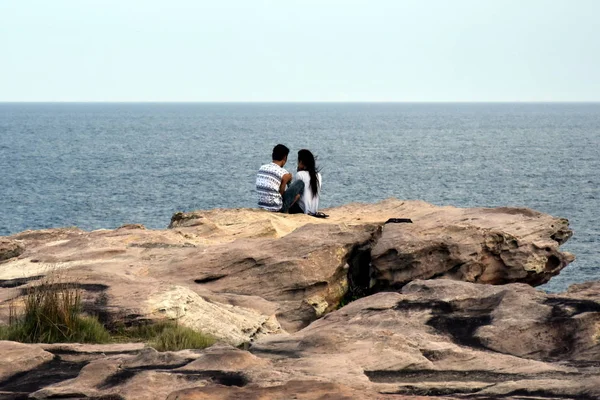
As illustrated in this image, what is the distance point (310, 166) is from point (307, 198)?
82 cm

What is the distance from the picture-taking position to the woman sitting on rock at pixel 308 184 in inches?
757

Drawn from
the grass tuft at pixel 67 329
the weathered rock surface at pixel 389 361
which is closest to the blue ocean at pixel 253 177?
the weathered rock surface at pixel 389 361

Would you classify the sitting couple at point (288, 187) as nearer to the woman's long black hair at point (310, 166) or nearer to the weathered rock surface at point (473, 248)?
the woman's long black hair at point (310, 166)

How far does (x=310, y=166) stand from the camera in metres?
19.3

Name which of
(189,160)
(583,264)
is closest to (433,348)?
(583,264)

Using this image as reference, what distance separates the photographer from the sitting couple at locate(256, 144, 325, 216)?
63.8ft

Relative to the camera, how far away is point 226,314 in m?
12.9

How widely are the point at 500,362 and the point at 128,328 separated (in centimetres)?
510

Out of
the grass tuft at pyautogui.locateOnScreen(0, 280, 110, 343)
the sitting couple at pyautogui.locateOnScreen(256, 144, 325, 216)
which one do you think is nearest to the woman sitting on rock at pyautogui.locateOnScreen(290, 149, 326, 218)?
the sitting couple at pyautogui.locateOnScreen(256, 144, 325, 216)

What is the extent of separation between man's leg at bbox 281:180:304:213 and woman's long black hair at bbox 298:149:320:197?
0.84ft

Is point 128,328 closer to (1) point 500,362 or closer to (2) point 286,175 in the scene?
(1) point 500,362

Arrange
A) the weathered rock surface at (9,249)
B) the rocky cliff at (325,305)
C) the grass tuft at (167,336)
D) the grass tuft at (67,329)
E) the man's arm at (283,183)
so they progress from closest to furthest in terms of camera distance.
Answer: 1. the rocky cliff at (325,305)
2. the grass tuft at (167,336)
3. the grass tuft at (67,329)
4. the weathered rock surface at (9,249)
5. the man's arm at (283,183)

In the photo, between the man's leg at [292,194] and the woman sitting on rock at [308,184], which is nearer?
the woman sitting on rock at [308,184]

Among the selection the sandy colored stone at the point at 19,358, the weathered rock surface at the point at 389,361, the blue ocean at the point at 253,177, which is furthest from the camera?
the blue ocean at the point at 253,177
